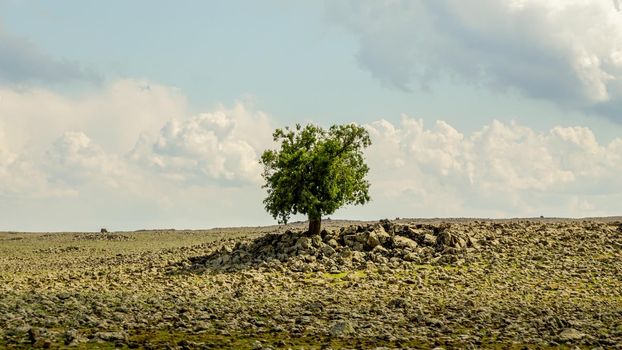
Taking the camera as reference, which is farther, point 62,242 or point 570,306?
point 62,242

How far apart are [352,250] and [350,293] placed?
13.6 metres

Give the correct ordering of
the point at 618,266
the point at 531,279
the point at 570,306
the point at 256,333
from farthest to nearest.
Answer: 1. the point at 618,266
2. the point at 531,279
3. the point at 570,306
4. the point at 256,333

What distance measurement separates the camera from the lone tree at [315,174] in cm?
5316

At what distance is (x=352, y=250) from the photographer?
49156 millimetres

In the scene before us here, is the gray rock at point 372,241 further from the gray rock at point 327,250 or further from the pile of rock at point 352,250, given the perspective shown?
the gray rock at point 327,250

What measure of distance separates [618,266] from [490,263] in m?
7.78

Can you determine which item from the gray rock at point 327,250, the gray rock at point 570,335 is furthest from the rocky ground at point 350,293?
the gray rock at point 327,250

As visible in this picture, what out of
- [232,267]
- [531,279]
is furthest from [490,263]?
[232,267]

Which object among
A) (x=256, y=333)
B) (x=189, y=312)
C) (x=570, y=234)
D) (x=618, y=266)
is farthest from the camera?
(x=570, y=234)

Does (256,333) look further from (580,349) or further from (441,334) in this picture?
(580,349)

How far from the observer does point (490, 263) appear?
147 feet

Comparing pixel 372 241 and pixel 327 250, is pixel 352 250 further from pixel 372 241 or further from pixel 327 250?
pixel 372 241

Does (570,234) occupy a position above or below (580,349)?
above

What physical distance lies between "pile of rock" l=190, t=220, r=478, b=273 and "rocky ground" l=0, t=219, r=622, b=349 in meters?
0.13
